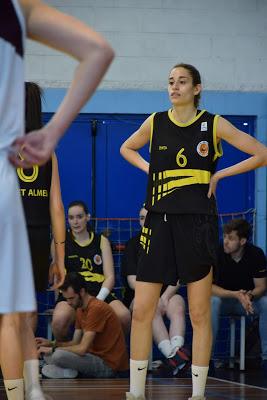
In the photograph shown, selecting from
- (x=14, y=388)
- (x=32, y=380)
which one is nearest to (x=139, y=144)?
(x=32, y=380)

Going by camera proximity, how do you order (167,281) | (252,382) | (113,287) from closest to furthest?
(167,281) → (252,382) → (113,287)

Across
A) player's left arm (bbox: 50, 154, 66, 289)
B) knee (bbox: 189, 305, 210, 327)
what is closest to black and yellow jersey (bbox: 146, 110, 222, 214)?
knee (bbox: 189, 305, 210, 327)

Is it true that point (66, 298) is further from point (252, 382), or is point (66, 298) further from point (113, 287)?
point (252, 382)

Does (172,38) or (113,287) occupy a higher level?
(172,38)

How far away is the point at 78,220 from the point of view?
9.20 metres

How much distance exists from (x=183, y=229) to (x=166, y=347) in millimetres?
3234

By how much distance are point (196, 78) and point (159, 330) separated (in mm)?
3461

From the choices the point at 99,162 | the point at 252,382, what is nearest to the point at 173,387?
the point at 252,382

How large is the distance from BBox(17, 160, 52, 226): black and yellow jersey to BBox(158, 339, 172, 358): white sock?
3772 millimetres

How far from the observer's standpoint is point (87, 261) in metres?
9.35

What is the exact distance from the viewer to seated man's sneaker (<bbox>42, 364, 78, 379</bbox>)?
849cm

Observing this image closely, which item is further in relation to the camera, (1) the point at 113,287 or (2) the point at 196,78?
(1) the point at 113,287

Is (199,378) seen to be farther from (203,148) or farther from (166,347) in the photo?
(166,347)

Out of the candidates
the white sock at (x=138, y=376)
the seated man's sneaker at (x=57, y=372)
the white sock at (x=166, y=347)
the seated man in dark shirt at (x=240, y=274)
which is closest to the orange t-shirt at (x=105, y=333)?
the seated man's sneaker at (x=57, y=372)
